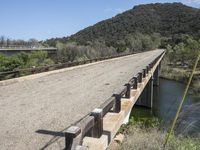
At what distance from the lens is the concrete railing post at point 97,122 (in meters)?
5.63

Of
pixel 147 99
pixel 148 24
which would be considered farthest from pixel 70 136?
pixel 148 24

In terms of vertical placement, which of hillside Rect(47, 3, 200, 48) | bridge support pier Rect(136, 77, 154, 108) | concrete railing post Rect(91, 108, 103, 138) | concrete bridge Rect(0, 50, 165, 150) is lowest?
bridge support pier Rect(136, 77, 154, 108)

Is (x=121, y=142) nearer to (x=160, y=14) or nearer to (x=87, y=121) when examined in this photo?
(x=87, y=121)

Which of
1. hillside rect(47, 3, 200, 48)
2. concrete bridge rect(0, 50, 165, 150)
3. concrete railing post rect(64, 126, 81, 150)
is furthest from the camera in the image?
hillside rect(47, 3, 200, 48)

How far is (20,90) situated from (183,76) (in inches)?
2068

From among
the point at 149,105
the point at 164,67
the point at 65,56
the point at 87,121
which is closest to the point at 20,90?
the point at 87,121

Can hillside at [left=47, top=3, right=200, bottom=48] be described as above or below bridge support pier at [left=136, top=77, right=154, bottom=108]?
above

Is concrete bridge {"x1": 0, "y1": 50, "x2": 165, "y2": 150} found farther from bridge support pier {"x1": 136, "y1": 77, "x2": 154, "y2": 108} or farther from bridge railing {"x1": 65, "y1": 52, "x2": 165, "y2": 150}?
bridge support pier {"x1": 136, "y1": 77, "x2": 154, "y2": 108}

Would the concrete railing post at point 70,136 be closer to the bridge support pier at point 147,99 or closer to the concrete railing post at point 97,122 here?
the concrete railing post at point 97,122

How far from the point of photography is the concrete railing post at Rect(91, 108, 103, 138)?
563cm

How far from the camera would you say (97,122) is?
229 inches

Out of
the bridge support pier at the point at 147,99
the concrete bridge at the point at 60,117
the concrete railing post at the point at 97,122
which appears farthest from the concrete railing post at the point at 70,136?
the bridge support pier at the point at 147,99

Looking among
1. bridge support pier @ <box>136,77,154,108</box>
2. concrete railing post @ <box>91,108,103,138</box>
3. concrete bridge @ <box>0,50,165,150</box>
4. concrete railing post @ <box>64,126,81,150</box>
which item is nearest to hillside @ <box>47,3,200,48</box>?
bridge support pier @ <box>136,77,154,108</box>

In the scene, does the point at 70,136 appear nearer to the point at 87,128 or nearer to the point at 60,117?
the point at 87,128
